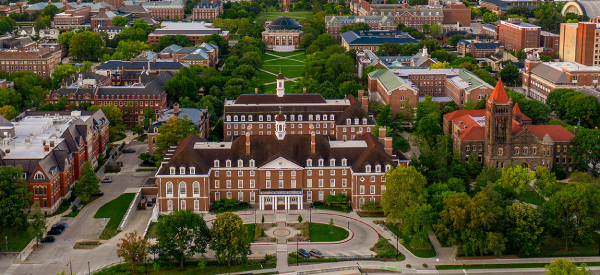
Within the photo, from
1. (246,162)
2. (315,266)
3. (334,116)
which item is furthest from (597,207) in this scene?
(334,116)

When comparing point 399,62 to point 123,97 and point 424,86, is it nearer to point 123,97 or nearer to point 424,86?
point 424,86

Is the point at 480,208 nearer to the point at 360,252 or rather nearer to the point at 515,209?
the point at 515,209

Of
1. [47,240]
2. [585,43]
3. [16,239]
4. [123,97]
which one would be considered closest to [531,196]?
[47,240]

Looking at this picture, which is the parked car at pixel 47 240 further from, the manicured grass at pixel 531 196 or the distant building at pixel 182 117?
the manicured grass at pixel 531 196

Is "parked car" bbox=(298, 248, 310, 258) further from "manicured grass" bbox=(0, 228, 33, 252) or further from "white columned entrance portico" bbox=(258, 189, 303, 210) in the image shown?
"manicured grass" bbox=(0, 228, 33, 252)

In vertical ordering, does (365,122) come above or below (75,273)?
above

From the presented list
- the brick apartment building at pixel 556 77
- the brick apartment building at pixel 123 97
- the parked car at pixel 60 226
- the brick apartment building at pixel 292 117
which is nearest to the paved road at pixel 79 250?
the parked car at pixel 60 226
